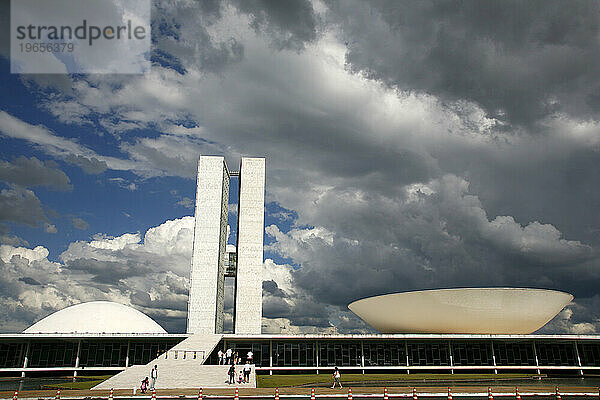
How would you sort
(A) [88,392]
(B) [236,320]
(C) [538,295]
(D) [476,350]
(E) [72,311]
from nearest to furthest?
(A) [88,392] → (C) [538,295] → (D) [476,350] → (E) [72,311] → (B) [236,320]

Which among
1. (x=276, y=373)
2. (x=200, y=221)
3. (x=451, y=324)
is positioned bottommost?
(x=276, y=373)

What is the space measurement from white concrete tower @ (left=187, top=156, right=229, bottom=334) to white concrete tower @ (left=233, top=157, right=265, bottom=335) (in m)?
2.69

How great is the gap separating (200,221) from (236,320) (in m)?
13.7

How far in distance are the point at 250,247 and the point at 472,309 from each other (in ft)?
95.5

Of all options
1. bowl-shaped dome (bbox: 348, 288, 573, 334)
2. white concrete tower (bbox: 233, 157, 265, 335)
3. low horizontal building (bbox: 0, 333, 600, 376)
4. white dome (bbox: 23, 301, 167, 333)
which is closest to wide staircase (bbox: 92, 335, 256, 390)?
low horizontal building (bbox: 0, 333, 600, 376)

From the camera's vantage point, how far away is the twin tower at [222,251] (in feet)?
197

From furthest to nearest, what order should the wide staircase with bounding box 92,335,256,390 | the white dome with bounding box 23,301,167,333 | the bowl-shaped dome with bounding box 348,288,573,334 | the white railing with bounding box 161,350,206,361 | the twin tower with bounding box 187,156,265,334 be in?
the twin tower with bounding box 187,156,265,334, the white dome with bounding box 23,301,167,333, the bowl-shaped dome with bounding box 348,288,573,334, the white railing with bounding box 161,350,206,361, the wide staircase with bounding box 92,335,256,390

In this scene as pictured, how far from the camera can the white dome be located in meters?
50.7

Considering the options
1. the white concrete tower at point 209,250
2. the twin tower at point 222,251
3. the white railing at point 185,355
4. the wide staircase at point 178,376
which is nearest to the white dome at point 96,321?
the white concrete tower at point 209,250

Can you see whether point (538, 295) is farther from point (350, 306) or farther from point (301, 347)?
point (301, 347)

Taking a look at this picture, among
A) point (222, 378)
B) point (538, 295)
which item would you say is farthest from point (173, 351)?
point (538, 295)

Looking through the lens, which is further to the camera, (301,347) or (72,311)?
(72,311)

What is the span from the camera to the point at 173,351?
36.5 metres

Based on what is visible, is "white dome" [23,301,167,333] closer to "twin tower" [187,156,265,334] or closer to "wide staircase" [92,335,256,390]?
"twin tower" [187,156,265,334]
